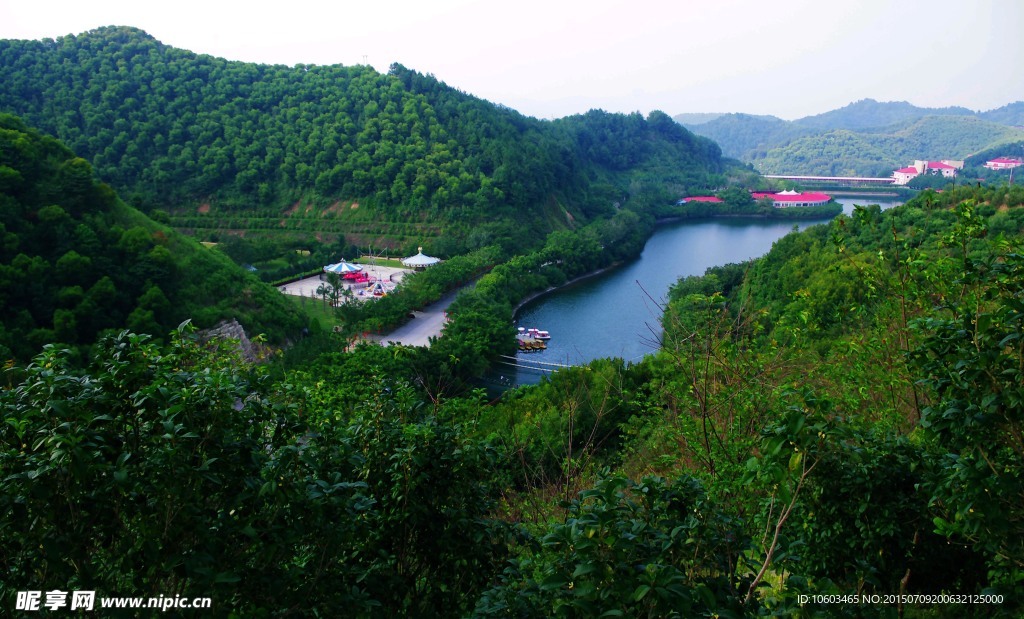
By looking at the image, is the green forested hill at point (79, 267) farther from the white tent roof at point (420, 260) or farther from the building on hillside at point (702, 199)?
the building on hillside at point (702, 199)

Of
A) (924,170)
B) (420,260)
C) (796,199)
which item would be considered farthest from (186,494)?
(924,170)

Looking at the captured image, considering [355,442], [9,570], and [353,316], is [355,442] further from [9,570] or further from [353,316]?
[353,316]

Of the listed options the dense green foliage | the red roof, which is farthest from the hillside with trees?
the red roof

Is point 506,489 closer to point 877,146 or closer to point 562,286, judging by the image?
point 562,286

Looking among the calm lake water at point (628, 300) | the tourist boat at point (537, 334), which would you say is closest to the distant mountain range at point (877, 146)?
the calm lake water at point (628, 300)

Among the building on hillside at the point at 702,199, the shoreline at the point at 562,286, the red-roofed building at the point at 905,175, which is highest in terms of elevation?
the red-roofed building at the point at 905,175

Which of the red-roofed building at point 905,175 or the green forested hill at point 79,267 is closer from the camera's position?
the green forested hill at point 79,267
